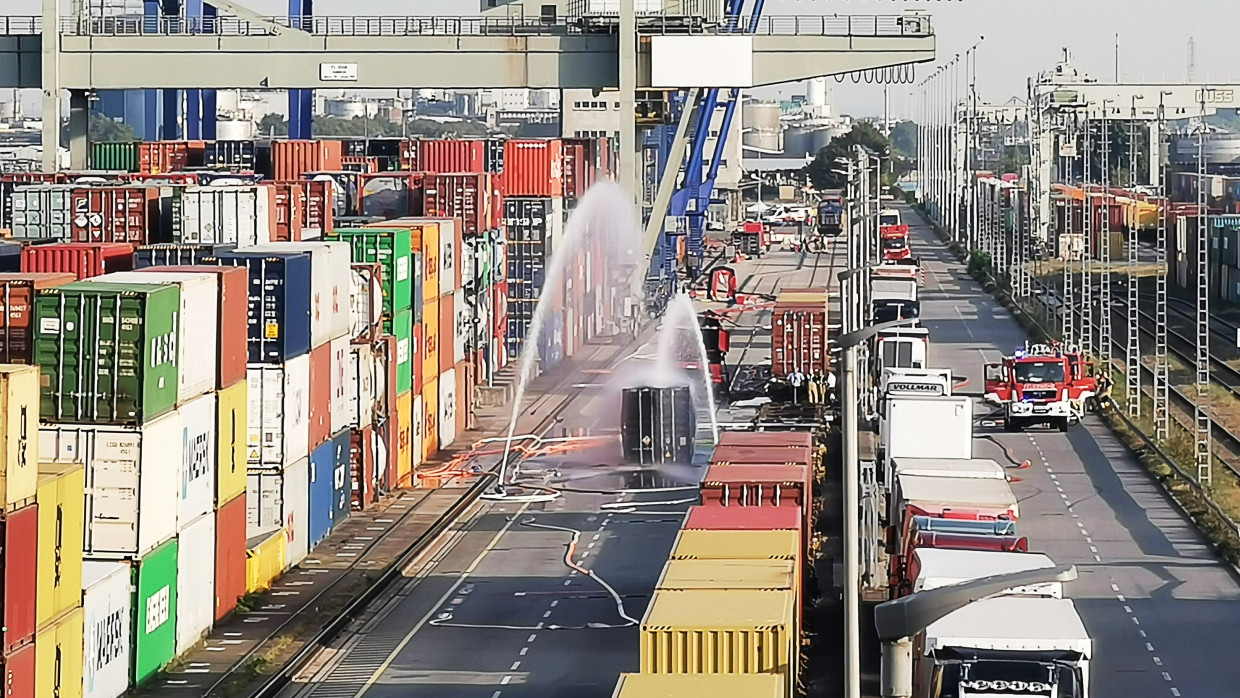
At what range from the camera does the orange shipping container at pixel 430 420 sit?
4838 centimetres

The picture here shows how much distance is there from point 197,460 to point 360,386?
11971 millimetres

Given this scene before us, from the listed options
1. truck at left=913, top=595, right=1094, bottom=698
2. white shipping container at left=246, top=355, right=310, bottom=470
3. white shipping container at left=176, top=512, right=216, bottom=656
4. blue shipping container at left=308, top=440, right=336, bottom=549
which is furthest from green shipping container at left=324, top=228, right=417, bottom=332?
truck at left=913, top=595, right=1094, bottom=698

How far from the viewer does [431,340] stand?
48812 mm

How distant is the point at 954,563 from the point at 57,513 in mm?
10801

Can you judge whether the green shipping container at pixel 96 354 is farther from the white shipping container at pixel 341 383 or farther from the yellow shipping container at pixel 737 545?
the white shipping container at pixel 341 383

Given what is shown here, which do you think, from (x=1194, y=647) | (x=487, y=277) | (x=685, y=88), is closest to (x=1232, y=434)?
(x=685, y=88)

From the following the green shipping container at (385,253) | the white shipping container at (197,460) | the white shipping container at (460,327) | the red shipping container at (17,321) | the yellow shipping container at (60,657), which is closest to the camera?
the yellow shipping container at (60,657)

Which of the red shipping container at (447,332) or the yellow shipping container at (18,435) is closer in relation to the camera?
the yellow shipping container at (18,435)

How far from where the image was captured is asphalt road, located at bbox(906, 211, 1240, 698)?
28.8 m

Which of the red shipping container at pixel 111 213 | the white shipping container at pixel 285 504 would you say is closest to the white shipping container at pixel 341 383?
the white shipping container at pixel 285 504

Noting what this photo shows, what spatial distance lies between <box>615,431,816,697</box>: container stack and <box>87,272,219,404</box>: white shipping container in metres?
6.88

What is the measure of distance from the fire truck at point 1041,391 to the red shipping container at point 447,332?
47.0ft

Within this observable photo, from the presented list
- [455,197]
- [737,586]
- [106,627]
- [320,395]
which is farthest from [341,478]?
[455,197]

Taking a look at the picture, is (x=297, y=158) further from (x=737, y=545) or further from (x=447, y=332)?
(x=737, y=545)
